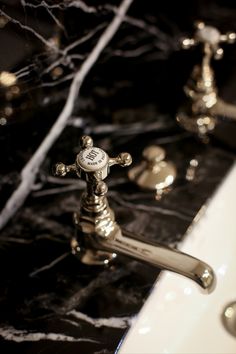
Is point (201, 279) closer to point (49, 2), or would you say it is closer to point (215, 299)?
point (215, 299)

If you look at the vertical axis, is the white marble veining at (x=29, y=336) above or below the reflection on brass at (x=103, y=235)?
below

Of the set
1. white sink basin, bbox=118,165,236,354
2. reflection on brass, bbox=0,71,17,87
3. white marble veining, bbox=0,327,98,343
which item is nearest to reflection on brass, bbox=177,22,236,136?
white sink basin, bbox=118,165,236,354


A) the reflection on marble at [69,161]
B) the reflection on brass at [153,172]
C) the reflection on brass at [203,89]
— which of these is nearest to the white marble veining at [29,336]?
the reflection on marble at [69,161]

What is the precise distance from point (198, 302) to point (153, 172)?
196 mm

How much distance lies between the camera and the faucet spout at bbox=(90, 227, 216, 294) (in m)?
0.50

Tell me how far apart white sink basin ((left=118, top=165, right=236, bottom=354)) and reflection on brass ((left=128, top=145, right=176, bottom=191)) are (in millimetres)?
74

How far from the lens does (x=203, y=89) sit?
0.74 m

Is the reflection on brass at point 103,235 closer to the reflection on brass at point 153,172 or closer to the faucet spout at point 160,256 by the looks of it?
the faucet spout at point 160,256

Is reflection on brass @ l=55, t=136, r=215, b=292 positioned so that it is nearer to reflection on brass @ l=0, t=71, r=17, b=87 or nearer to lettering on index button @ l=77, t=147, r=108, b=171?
lettering on index button @ l=77, t=147, r=108, b=171

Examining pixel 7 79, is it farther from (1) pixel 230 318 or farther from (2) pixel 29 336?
(1) pixel 230 318

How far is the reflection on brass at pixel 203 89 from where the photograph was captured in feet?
2.25

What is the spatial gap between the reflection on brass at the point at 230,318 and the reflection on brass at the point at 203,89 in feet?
0.95

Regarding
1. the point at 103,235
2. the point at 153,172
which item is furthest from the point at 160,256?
the point at 153,172

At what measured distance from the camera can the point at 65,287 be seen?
581 millimetres
